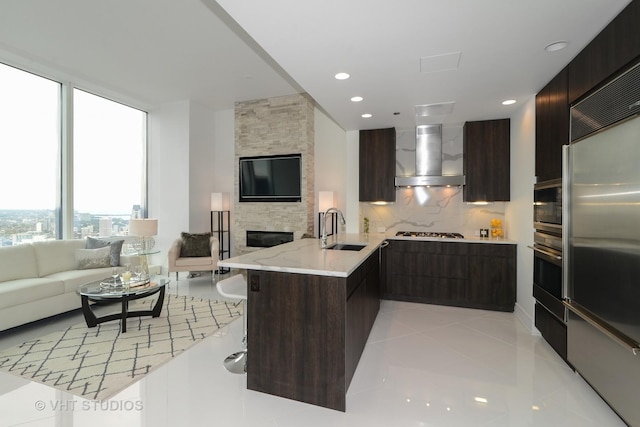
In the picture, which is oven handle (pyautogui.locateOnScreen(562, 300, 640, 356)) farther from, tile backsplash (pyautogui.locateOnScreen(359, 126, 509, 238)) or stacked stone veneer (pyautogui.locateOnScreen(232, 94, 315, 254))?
stacked stone veneer (pyautogui.locateOnScreen(232, 94, 315, 254))

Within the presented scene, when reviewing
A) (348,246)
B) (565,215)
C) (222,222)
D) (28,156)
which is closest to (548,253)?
(565,215)

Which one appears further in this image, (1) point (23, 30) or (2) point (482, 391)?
(1) point (23, 30)

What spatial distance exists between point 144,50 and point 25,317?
3.46m

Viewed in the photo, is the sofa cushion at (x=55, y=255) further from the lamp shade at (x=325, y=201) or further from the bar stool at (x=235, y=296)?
the lamp shade at (x=325, y=201)

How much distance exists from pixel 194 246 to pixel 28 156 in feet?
8.55

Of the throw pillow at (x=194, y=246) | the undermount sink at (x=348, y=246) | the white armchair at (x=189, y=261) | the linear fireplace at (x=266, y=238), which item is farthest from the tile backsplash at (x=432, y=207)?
the throw pillow at (x=194, y=246)

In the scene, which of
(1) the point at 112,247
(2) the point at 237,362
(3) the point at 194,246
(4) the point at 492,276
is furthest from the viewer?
(3) the point at 194,246

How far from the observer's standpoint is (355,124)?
178 inches

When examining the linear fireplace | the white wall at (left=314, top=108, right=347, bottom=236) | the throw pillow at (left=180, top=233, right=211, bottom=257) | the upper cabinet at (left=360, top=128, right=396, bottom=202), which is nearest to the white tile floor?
the upper cabinet at (left=360, top=128, right=396, bottom=202)

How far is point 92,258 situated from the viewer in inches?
166

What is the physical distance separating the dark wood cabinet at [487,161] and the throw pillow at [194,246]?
4.44m

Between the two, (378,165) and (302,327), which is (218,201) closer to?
(378,165)

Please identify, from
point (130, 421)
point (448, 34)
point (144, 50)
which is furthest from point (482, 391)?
point (144, 50)

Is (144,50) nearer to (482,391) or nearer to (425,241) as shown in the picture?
(425,241)
